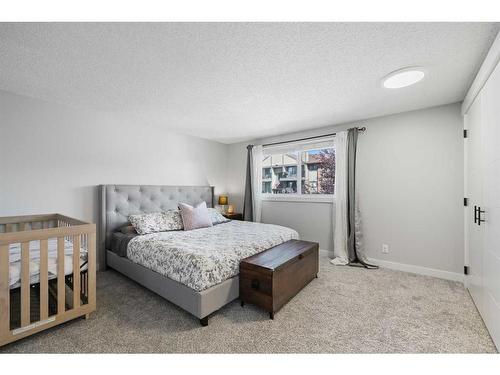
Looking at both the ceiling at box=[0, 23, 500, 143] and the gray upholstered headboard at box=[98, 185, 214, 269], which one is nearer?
the ceiling at box=[0, 23, 500, 143]

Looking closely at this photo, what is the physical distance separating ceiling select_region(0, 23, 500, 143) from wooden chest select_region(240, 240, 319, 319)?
5.65 ft

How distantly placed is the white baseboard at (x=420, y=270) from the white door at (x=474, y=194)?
24 centimetres

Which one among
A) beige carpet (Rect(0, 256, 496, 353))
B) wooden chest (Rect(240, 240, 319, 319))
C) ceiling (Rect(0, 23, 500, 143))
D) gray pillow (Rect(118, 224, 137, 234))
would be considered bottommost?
beige carpet (Rect(0, 256, 496, 353))

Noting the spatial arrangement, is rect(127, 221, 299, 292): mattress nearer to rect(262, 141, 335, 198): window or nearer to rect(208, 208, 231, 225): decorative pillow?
rect(208, 208, 231, 225): decorative pillow

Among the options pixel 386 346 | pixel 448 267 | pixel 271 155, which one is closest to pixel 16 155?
pixel 271 155

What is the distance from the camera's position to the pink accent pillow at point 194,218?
3117 mm

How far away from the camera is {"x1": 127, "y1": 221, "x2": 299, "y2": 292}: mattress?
1.80m

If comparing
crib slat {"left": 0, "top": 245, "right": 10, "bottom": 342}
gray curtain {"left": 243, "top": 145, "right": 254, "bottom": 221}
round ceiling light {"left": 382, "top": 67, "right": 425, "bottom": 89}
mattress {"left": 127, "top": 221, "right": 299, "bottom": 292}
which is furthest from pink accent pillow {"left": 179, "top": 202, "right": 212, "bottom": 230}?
round ceiling light {"left": 382, "top": 67, "right": 425, "bottom": 89}

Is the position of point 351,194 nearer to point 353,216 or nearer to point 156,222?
point 353,216

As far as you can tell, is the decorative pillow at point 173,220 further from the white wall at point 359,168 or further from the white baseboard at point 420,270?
the white baseboard at point 420,270

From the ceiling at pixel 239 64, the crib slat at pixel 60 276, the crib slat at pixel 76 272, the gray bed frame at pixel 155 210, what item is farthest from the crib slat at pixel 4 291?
the ceiling at pixel 239 64

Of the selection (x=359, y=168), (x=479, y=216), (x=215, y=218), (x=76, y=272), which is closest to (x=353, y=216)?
(x=359, y=168)

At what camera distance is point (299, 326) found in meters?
1.71
